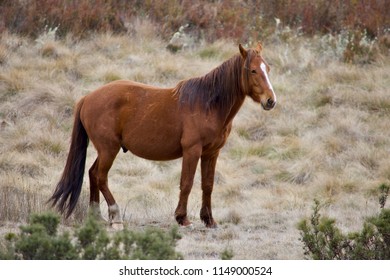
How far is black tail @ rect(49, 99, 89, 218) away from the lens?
28.0 ft

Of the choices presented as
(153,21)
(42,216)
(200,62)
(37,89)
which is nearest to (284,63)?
(200,62)

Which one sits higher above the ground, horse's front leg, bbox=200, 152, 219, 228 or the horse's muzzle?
the horse's muzzle

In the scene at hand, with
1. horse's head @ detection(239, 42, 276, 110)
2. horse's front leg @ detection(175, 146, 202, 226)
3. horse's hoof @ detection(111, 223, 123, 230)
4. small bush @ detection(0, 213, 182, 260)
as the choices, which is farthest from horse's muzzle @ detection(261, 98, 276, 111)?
small bush @ detection(0, 213, 182, 260)

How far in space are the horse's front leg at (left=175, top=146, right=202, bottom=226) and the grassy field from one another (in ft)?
0.64

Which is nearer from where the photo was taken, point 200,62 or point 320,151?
point 320,151

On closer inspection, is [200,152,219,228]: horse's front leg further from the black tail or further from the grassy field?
the black tail

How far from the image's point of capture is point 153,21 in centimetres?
1555

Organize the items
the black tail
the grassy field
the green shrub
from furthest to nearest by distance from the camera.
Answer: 1. the grassy field
2. the black tail
3. the green shrub

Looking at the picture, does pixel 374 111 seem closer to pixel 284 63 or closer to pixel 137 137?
pixel 284 63

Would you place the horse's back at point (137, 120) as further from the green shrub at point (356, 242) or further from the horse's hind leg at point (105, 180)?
the green shrub at point (356, 242)

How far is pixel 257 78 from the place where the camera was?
8.09m

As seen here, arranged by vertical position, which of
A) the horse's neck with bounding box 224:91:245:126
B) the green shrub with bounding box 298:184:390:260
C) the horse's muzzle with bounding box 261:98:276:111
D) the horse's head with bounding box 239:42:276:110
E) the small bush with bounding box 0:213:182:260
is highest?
the horse's head with bounding box 239:42:276:110

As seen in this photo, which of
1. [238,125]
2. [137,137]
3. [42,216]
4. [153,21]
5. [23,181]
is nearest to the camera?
[42,216]

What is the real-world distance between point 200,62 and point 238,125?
1.92 m
